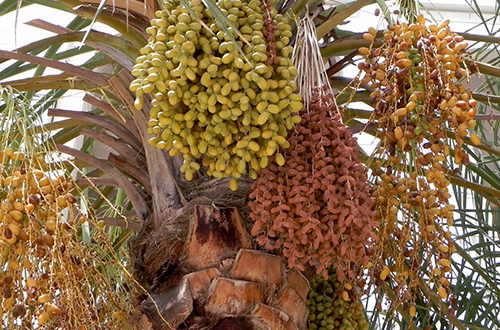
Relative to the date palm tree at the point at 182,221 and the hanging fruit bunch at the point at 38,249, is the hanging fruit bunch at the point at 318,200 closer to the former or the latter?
the date palm tree at the point at 182,221

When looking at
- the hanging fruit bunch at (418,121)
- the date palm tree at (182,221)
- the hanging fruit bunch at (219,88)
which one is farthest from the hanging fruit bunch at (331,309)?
the hanging fruit bunch at (219,88)

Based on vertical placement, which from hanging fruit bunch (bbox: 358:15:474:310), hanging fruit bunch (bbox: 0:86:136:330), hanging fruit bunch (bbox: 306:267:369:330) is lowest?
hanging fruit bunch (bbox: 306:267:369:330)

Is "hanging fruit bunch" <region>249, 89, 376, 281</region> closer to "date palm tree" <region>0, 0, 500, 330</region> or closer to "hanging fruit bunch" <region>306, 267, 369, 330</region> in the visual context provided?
"date palm tree" <region>0, 0, 500, 330</region>

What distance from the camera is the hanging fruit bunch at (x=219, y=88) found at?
1116mm

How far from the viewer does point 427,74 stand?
1.22 m

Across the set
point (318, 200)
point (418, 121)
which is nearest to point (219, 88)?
point (318, 200)

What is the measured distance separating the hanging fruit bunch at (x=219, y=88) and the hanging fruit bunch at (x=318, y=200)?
0.13 ft

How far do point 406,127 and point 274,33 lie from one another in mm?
285

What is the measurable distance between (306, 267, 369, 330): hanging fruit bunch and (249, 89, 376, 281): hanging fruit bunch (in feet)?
0.89

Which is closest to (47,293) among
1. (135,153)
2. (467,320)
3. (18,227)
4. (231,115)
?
(18,227)

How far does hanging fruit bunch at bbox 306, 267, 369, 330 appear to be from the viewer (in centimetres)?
144

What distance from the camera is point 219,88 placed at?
1.11m

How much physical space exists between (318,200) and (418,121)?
242mm

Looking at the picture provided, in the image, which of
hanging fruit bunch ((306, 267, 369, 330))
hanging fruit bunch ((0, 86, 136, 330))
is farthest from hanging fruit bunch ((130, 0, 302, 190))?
hanging fruit bunch ((306, 267, 369, 330))
